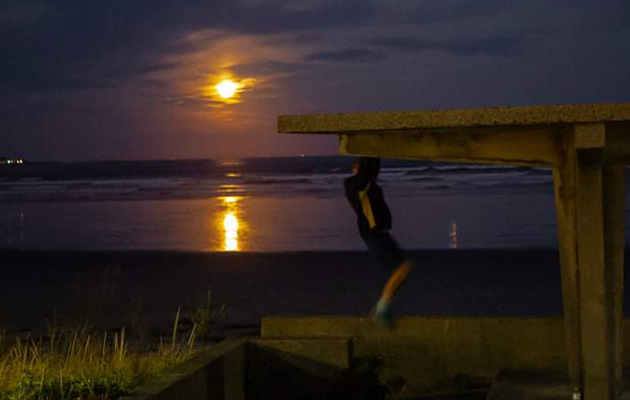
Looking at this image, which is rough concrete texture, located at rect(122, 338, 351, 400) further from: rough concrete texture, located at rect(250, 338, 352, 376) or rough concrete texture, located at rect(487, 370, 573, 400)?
rough concrete texture, located at rect(487, 370, 573, 400)

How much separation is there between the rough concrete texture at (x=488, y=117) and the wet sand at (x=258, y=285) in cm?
665

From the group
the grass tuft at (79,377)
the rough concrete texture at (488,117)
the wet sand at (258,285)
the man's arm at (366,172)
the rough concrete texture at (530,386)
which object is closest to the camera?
the rough concrete texture at (488,117)

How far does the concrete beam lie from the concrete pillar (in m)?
0.16

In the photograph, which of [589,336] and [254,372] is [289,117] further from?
[254,372]

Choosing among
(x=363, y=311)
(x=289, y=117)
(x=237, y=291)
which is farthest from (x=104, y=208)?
(x=289, y=117)

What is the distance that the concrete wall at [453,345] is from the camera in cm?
901

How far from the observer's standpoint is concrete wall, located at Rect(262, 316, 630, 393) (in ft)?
29.6

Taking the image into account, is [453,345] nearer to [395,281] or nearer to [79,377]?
[395,281]

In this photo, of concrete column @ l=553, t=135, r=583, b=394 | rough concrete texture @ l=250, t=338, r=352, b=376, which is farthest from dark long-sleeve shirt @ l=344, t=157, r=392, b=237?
rough concrete texture @ l=250, t=338, r=352, b=376

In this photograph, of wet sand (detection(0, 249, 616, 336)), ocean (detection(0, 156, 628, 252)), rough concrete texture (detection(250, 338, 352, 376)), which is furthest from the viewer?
ocean (detection(0, 156, 628, 252))

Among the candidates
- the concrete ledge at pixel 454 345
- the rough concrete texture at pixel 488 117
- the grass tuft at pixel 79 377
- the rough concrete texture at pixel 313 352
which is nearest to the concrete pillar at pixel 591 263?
the rough concrete texture at pixel 488 117

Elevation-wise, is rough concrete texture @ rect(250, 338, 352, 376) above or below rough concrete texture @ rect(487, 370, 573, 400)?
above

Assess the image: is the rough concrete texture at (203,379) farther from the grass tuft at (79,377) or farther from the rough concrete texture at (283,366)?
the grass tuft at (79,377)

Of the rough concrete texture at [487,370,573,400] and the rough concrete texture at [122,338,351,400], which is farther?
the rough concrete texture at [122,338,351,400]
